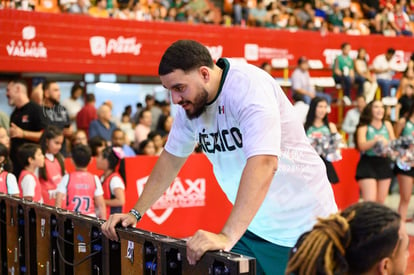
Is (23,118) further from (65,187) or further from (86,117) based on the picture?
(86,117)

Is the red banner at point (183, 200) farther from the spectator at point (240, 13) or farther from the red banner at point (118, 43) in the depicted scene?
the spectator at point (240, 13)

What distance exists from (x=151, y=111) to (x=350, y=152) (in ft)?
11.8

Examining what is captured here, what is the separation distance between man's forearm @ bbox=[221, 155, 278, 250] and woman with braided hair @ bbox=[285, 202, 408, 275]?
679mm

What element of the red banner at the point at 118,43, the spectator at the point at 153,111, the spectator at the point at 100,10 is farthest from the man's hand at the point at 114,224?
the spectator at the point at 100,10

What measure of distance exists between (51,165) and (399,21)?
1511 centimetres

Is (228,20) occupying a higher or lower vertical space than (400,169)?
higher

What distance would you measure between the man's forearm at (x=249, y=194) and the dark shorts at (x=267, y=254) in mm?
747

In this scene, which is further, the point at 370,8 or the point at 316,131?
the point at 370,8

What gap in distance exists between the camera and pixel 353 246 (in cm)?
213

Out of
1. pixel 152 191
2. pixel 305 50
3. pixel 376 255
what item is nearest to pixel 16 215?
pixel 152 191

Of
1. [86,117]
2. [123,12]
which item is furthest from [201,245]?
[123,12]

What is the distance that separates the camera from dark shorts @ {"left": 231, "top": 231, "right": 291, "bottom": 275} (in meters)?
3.67

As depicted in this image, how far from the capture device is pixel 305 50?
53.7ft

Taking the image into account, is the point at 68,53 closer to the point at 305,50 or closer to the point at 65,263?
the point at 305,50
